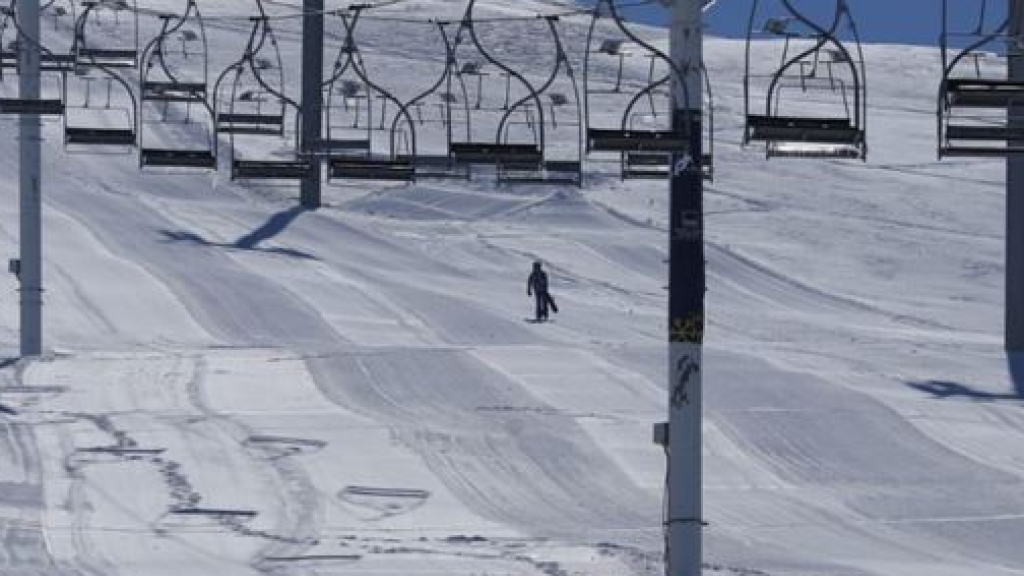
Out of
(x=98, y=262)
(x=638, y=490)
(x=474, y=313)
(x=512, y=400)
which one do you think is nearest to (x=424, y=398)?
(x=512, y=400)

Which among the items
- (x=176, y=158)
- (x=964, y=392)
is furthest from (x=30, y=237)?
(x=964, y=392)

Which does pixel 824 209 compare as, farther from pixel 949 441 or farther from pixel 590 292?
pixel 949 441

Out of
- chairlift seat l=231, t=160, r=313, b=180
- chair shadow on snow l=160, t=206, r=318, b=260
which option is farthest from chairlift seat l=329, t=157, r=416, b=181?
chair shadow on snow l=160, t=206, r=318, b=260

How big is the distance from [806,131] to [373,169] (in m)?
4.23

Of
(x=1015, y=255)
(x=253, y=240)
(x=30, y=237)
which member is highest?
(x=30, y=237)

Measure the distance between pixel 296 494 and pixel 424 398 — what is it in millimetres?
5737

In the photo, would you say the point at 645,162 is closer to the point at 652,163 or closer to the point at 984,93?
the point at 652,163

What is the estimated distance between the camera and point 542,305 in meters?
35.6

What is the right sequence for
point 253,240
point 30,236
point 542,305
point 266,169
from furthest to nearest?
point 253,240 < point 542,305 < point 30,236 < point 266,169

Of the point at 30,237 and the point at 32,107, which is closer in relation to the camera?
the point at 32,107

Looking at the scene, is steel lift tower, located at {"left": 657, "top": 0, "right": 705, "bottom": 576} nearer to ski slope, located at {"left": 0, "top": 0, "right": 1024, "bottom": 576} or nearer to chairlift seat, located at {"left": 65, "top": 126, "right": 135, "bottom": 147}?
ski slope, located at {"left": 0, "top": 0, "right": 1024, "bottom": 576}

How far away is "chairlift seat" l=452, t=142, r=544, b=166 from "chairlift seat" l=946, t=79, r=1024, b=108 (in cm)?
329

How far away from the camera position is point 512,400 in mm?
26219

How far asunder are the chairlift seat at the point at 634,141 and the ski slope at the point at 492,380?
320 centimetres
